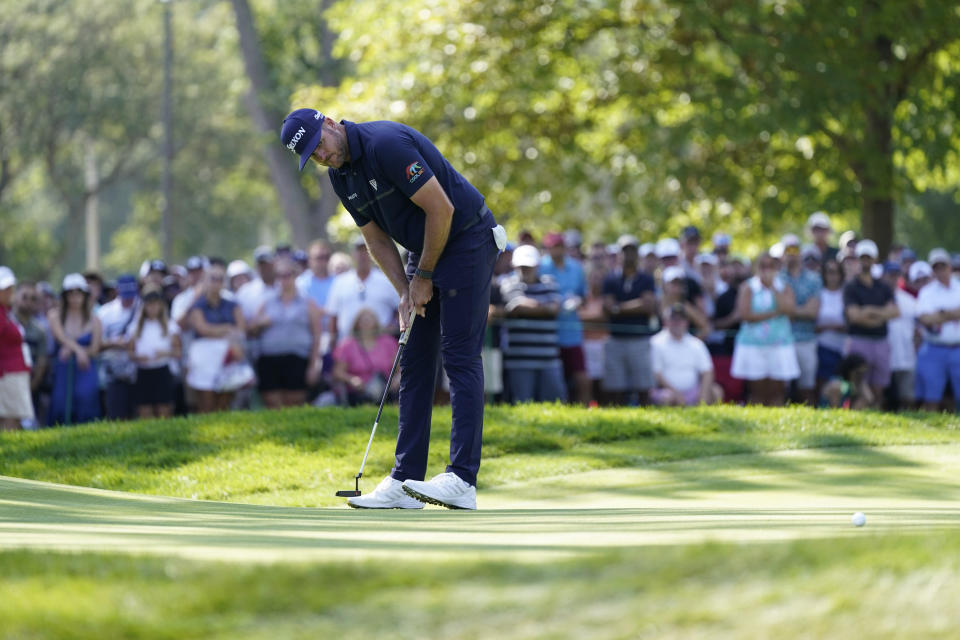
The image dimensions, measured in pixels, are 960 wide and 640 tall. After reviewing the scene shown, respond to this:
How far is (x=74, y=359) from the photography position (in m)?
13.9

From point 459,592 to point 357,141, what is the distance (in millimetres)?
3748

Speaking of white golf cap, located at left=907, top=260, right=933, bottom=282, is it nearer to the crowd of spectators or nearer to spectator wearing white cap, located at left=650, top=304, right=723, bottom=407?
the crowd of spectators

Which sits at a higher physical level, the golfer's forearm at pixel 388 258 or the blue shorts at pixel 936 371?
the golfer's forearm at pixel 388 258

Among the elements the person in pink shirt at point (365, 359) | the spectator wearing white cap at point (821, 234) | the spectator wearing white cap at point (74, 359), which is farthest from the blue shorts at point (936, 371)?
the spectator wearing white cap at point (74, 359)

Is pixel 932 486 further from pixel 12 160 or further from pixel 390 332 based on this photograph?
pixel 12 160

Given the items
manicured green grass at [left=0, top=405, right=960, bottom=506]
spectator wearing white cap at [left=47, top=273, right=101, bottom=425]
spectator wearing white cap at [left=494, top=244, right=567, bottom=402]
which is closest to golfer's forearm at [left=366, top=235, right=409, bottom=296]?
manicured green grass at [left=0, top=405, right=960, bottom=506]

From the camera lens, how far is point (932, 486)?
6.54m

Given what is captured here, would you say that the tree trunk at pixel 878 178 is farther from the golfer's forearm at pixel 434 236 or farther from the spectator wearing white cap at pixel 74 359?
the golfer's forearm at pixel 434 236

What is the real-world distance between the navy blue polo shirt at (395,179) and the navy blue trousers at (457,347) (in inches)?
5.7

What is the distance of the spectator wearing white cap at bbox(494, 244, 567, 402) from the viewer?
12953 mm

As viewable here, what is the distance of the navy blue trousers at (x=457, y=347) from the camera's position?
648 cm

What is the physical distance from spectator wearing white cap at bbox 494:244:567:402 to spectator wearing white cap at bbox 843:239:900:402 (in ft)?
11.1

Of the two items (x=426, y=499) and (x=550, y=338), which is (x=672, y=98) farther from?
(x=426, y=499)

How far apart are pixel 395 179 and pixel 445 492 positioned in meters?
1.51
